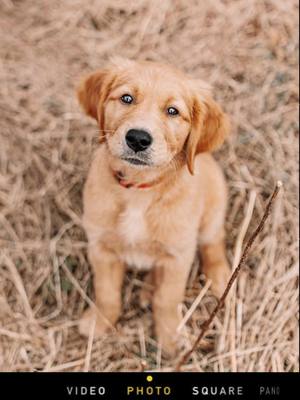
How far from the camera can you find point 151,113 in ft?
10.2

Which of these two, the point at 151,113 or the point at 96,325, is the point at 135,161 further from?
the point at 96,325

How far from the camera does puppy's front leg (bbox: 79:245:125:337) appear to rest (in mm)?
3873

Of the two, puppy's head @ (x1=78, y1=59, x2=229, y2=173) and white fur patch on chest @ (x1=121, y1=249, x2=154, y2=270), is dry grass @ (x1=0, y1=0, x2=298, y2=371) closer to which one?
white fur patch on chest @ (x1=121, y1=249, x2=154, y2=270)

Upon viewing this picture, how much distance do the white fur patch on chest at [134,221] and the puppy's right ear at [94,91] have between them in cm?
56

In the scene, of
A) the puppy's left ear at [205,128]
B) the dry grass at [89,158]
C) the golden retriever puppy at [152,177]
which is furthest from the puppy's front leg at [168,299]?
the puppy's left ear at [205,128]

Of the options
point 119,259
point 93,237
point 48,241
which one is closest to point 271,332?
point 119,259

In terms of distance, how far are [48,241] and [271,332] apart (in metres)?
1.78

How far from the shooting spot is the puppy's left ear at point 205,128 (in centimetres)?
335

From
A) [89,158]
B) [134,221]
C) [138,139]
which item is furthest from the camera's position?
[89,158]

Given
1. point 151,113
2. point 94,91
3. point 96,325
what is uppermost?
point 94,91

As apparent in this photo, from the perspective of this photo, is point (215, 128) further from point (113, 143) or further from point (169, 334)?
point (169, 334)

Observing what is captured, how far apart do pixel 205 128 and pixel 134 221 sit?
69 cm
